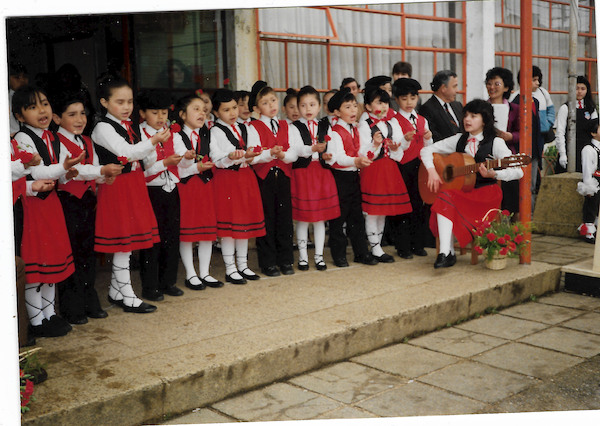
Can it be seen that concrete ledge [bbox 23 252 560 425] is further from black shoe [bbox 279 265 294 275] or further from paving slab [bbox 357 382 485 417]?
paving slab [bbox 357 382 485 417]

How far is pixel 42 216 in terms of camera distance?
152 inches

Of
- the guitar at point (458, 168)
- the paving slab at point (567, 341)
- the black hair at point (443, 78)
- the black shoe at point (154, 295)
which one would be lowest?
the paving slab at point (567, 341)

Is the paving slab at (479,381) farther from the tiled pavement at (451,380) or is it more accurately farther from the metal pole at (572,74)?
the metal pole at (572,74)

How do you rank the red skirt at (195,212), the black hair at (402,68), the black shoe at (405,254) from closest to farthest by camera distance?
the red skirt at (195,212) → the black shoe at (405,254) → the black hair at (402,68)

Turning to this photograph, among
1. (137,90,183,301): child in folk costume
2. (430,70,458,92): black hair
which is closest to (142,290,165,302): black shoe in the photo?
(137,90,183,301): child in folk costume

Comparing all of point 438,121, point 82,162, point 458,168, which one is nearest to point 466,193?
point 458,168

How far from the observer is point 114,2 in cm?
289

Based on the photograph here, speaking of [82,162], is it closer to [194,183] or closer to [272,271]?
[194,183]

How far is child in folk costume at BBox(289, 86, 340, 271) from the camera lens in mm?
5270

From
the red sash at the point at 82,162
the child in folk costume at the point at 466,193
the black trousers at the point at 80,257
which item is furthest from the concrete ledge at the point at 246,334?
the red sash at the point at 82,162

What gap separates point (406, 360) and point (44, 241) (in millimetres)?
2230

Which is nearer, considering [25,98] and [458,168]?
[25,98]

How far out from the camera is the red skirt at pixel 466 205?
17.8ft

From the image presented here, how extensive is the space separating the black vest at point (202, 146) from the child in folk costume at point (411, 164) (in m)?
1.69
